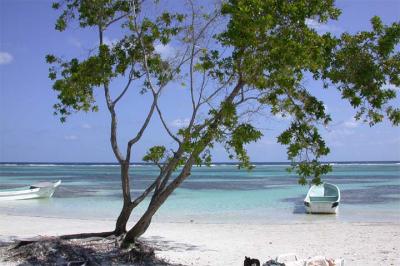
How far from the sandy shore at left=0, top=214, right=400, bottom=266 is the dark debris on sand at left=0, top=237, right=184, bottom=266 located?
2.23 feet

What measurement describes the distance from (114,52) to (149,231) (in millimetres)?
5626

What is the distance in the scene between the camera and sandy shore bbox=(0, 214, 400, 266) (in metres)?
9.60

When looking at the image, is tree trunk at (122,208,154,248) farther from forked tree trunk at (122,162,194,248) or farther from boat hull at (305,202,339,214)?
boat hull at (305,202,339,214)

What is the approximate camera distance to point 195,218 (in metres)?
18.0

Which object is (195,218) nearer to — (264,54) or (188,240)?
(188,240)

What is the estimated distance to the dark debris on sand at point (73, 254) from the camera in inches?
313

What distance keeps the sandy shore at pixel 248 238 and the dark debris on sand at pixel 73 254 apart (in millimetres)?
681

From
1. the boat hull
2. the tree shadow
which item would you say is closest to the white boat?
the boat hull

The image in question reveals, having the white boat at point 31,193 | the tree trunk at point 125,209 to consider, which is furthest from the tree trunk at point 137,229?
the white boat at point 31,193

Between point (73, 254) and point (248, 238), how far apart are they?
519 centimetres

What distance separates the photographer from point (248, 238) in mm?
12211

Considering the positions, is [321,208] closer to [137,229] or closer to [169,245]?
[169,245]

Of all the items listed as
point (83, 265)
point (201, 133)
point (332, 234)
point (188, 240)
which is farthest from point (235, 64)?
point (332, 234)

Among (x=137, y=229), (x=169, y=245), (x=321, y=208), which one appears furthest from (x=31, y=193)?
(x=137, y=229)
